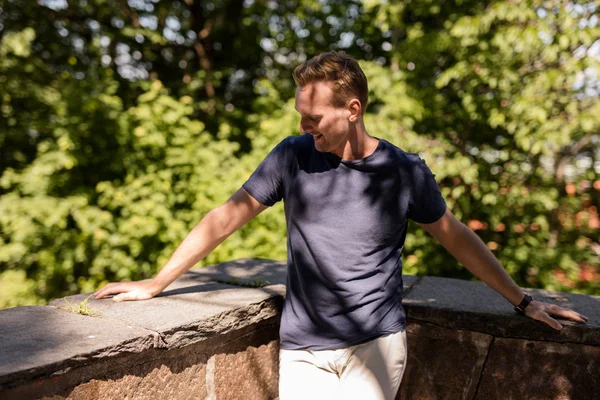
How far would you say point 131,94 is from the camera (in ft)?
26.7

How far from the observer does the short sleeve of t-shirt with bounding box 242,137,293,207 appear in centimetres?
183

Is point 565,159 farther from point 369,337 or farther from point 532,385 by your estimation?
point 369,337

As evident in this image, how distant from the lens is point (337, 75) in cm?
167

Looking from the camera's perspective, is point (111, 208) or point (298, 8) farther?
point (298, 8)

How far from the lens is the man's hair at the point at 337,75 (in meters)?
1.67

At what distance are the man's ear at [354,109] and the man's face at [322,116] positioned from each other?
0.05ft

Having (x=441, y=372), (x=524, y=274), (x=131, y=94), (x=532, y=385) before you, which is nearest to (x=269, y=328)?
(x=441, y=372)

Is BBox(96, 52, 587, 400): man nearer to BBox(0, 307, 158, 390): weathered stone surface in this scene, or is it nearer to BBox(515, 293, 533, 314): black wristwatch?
BBox(515, 293, 533, 314): black wristwatch

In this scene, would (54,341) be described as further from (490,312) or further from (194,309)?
(490,312)

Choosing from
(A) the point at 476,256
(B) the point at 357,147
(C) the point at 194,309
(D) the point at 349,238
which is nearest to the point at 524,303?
(A) the point at 476,256

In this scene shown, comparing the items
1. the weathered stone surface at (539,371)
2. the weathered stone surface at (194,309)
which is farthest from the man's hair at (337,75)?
the weathered stone surface at (539,371)

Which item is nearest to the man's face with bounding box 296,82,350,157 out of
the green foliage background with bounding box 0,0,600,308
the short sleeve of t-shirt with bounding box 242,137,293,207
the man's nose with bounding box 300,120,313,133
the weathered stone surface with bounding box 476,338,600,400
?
the man's nose with bounding box 300,120,313,133

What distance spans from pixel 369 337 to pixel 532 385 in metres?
0.74

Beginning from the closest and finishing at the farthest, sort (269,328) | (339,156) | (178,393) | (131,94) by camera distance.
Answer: (178,393)
(339,156)
(269,328)
(131,94)
